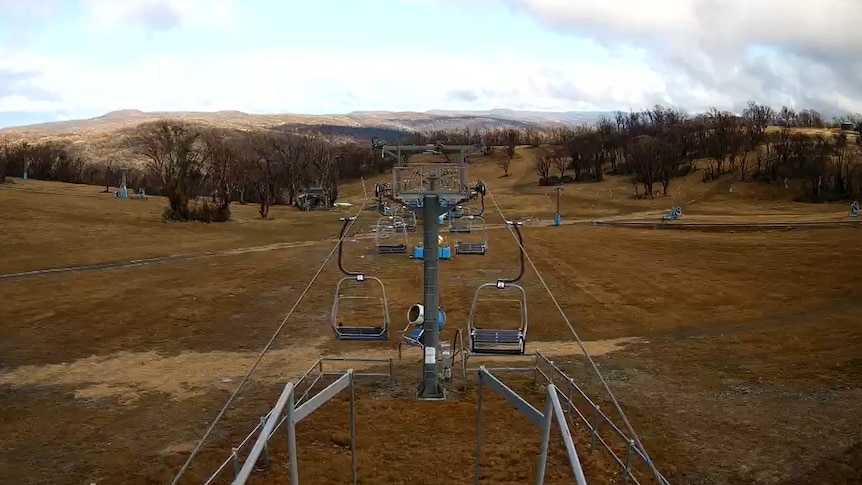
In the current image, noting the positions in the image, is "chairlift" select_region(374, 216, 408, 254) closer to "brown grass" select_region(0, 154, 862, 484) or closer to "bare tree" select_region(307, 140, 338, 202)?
"brown grass" select_region(0, 154, 862, 484)

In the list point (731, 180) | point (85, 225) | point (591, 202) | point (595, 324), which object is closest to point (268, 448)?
point (595, 324)

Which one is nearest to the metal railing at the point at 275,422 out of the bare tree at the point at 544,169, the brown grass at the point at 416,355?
the brown grass at the point at 416,355

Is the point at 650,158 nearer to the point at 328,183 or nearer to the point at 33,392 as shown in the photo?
the point at 328,183

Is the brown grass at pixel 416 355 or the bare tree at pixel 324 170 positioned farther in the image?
the bare tree at pixel 324 170

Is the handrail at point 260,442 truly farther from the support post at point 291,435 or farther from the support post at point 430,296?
the support post at point 430,296

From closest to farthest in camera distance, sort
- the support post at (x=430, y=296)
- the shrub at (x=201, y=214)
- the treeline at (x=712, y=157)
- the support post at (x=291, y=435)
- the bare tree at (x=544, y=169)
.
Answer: the support post at (x=291, y=435), the support post at (x=430, y=296), the shrub at (x=201, y=214), the treeline at (x=712, y=157), the bare tree at (x=544, y=169)

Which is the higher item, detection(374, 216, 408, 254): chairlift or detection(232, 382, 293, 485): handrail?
detection(232, 382, 293, 485): handrail

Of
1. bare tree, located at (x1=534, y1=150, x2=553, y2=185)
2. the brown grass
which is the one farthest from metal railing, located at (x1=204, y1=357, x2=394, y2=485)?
bare tree, located at (x1=534, y1=150, x2=553, y2=185)
